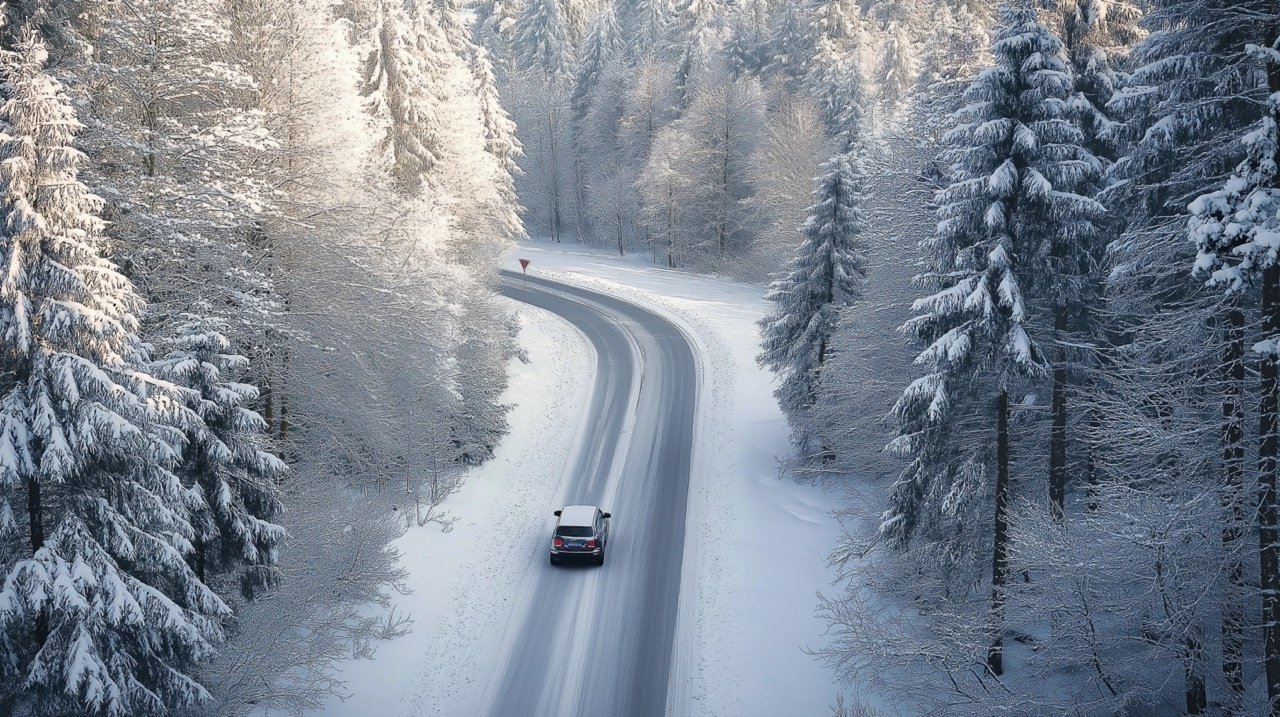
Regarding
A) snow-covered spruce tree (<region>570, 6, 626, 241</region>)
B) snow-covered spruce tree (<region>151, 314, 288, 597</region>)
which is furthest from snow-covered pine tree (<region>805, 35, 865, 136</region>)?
snow-covered spruce tree (<region>151, 314, 288, 597</region>)

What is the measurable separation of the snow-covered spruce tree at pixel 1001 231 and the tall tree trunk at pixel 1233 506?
9.96ft

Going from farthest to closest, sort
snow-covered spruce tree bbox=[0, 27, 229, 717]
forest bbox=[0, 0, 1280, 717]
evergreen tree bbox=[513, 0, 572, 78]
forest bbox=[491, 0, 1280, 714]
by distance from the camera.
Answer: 1. evergreen tree bbox=[513, 0, 572, 78]
2. forest bbox=[491, 0, 1280, 714]
3. forest bbox=[0, 0, 1280, 717]
4. snow-covered spruce tree bbox=[0, 27, 229, 717]

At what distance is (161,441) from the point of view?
378 inches

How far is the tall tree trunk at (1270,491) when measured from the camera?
29.5ft

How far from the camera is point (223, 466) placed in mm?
12422

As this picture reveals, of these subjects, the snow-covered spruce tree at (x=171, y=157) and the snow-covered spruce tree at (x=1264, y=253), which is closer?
the snow-covered spruce tree at (x=1264, y=253)

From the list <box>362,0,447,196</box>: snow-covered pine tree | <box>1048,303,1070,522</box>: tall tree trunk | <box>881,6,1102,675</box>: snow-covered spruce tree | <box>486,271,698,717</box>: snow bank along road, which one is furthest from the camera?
<box>362,0,447,196</box>: snow-covered pine tree

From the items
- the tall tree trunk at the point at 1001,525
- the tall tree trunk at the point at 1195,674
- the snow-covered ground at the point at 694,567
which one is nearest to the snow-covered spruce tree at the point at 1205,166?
the tall tree trunk at the point at 1195,674

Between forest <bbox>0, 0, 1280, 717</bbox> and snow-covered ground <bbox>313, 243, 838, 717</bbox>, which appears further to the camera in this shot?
snow-covered ground <bbox>313, 243, 838, 717</bbox>

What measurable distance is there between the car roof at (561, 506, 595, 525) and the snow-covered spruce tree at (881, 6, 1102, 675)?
8.99 m

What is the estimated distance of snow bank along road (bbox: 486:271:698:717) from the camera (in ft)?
51.4

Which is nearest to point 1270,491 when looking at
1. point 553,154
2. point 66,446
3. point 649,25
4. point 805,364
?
point 66,446

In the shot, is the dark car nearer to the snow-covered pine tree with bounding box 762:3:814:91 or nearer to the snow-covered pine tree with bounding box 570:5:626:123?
the snow-covered pine tree with bounding box 762:3:814:91

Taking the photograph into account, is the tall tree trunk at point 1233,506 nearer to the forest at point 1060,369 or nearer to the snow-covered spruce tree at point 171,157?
the forest at point 1060,369
